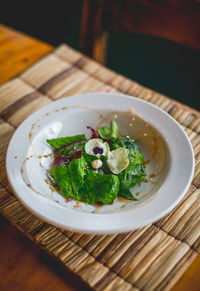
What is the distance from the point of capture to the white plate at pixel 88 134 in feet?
2.59

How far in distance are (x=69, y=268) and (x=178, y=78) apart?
2033 millimetres

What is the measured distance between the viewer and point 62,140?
1046 millimetres

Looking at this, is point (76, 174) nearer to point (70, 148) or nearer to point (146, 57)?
point (70, 148)

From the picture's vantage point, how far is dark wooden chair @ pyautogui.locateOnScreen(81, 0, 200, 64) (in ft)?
5.26

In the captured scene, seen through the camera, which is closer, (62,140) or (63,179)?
(63,179)

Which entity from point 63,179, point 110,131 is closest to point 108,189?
point 63,179

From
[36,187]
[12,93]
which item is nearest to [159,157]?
[36,187]

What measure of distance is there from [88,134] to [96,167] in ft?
0.76

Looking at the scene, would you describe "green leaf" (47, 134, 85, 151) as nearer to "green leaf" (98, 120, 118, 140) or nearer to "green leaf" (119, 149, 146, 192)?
"green leaf" (98, 120, 118, 140)

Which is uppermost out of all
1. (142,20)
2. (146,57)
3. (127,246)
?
(142,20)

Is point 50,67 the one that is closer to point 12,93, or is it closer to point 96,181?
point 12,93

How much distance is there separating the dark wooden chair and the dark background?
2.31 feet

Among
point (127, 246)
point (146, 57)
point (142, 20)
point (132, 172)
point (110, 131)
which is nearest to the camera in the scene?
point (127, 246)

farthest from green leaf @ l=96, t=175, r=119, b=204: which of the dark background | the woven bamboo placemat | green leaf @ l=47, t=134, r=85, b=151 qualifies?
the dark background
